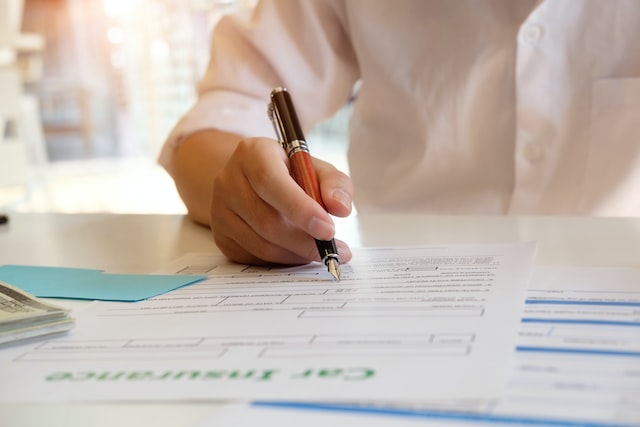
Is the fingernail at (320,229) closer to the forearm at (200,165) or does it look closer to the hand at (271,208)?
the hand at (271,208)

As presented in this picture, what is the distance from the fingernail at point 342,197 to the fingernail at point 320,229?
0.08ft

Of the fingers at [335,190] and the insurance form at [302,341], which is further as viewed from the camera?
the fingers at [335,190]

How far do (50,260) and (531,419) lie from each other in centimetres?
42

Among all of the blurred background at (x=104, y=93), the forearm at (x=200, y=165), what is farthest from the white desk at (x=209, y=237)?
the blurred background at (x=104, y=93)

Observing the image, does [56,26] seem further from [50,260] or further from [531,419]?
[531,419]

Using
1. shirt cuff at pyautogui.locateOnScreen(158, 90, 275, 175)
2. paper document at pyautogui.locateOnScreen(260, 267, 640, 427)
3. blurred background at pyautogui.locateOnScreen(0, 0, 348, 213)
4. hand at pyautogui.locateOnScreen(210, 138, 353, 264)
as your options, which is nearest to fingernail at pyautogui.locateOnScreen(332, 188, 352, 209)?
hand at pyautogui.locateOnScreen(210, 138, 353, 264)

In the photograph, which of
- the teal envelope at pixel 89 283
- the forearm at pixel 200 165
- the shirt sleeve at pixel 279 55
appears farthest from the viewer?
the shirt sleeve at pixel 279 55

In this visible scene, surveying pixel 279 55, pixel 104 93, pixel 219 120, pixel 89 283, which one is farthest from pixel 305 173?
pixel 104 93

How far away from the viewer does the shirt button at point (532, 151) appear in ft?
2.39

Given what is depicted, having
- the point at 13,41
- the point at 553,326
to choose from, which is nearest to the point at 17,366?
the point at 553,326

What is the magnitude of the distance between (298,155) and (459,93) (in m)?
0.33

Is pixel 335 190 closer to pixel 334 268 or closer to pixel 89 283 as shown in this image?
pixel 334 268

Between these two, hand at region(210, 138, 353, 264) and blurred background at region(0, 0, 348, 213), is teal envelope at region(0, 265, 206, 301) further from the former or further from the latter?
blurred background at region(0, 0, 348, 213)

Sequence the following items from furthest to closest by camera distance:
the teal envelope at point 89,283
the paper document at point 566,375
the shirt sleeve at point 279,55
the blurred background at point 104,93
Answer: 1. the blurred background at point 104,93
2. the shirt sleeve at point 279,55
3. the teal envelope at point 89,283
4. the paper document at point 566,375
